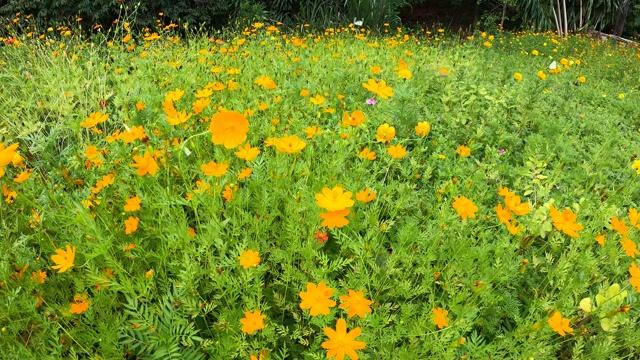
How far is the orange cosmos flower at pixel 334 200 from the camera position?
1049mm

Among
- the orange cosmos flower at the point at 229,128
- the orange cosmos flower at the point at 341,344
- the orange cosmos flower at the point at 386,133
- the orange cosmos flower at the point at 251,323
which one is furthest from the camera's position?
the orange cosmos flower at the point at 386,133

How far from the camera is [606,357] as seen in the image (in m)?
1.23

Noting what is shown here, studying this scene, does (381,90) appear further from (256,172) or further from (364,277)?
(364,277)

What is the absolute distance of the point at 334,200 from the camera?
108cm

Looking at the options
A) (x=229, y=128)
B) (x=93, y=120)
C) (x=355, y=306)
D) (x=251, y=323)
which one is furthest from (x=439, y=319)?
(x=93, y=120)

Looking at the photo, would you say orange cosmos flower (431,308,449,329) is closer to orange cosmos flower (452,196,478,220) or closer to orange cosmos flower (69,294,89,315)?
orange cosmos flower (452,196,478,220)

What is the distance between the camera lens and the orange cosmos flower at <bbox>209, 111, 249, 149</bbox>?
1188 mm

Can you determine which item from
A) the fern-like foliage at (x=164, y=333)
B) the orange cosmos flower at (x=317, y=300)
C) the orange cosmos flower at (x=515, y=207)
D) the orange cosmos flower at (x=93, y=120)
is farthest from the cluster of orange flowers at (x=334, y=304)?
the orange cosmos flower at (x=93, y=120)

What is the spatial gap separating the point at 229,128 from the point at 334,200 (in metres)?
0.39

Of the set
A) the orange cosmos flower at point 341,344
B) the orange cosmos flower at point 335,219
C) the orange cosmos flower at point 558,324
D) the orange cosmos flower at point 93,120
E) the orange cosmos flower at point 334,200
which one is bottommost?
the orange cosmos flower at point 558,324

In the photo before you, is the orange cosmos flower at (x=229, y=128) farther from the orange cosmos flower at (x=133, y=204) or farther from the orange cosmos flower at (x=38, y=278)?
the orange cosmos flower at (x=38, y=278)

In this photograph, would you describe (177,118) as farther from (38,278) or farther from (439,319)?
(439,319)

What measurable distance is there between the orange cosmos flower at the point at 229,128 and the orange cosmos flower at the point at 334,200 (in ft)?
1.02

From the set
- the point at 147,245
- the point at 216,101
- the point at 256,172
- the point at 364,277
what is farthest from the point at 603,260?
the point at 216,101
